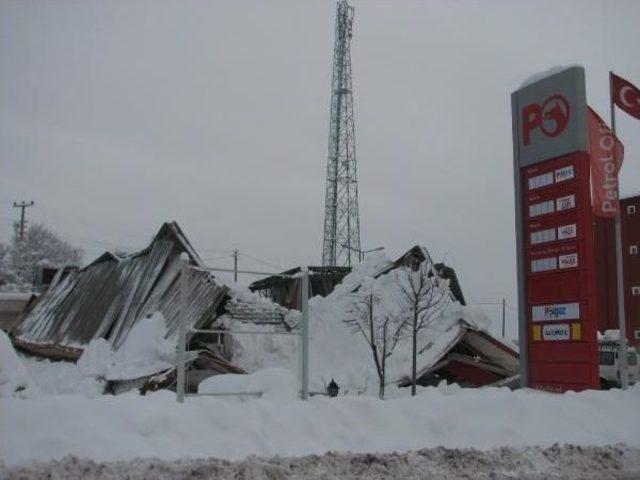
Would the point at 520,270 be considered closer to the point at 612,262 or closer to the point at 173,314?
the point at 173,314

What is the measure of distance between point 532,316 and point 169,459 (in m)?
8.40

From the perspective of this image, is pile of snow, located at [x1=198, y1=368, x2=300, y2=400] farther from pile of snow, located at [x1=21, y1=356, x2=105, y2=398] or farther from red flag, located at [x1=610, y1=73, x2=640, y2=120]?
red flag, located at [x1=610, y1=73, x2=640, y2=120]

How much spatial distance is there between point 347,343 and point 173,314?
21.7ft

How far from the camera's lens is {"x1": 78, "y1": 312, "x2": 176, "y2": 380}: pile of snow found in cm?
1861

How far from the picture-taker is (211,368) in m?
19.7

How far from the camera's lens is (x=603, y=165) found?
42.4 ft

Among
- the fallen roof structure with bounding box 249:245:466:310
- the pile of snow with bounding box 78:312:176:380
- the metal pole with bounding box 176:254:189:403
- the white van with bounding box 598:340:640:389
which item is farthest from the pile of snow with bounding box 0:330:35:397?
the white van with bounding box 598:340:640:389

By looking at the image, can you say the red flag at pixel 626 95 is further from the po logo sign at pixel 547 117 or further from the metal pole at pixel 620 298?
Result: the po logo sign at pixel 547 117

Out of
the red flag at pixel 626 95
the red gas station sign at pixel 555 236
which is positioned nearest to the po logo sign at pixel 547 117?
the red gas station sign at pixel 555 236

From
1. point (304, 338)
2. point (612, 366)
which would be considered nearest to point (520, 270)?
point (304, 338)

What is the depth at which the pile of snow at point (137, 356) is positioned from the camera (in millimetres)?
18609

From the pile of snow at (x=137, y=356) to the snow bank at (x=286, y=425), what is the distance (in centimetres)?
1073

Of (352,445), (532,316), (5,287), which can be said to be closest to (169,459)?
Result: (352,445)

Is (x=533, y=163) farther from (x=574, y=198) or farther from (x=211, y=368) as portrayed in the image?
(x=211, y=368)
